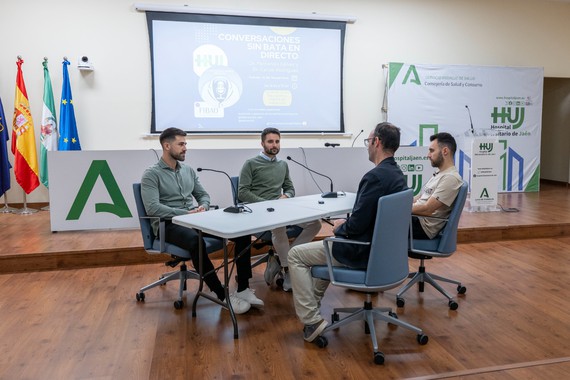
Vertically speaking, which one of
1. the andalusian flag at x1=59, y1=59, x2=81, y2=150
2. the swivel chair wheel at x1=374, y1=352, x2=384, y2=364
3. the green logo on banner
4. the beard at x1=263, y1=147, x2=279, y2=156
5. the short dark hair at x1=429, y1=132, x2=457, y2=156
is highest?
the green logo on banner

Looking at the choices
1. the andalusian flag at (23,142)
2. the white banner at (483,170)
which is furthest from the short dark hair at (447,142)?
the andalusian flag at (23,142)

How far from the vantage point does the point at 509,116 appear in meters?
7.67

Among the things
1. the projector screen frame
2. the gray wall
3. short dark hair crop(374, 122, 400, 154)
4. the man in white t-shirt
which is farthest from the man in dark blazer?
the gray wall

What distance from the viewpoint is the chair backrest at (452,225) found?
301 cm

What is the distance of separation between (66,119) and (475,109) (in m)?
6.17

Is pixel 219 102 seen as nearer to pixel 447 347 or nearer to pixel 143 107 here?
pixel 143 107

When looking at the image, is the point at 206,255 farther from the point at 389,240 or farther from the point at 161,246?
the point at 389,240

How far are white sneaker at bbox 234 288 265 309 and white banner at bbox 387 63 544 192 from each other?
4825mm

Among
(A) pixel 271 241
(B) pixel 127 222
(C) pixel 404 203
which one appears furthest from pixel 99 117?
(C) pixel 404 203

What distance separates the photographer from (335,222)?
3.19 meters

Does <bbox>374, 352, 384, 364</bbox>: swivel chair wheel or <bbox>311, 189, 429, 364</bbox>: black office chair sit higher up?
<bbox>311, 189, 429, 364</bbox>: black office chair

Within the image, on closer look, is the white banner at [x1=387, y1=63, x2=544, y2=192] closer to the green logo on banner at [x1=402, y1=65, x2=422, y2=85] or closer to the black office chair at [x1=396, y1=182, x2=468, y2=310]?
the green logo on banner at [x1=402, y1=65, x2=422, y2=85]

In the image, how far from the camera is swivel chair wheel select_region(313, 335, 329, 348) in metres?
2.51

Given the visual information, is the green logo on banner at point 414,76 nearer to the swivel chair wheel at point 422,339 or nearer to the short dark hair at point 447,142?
the short dark hair at point 447,142
